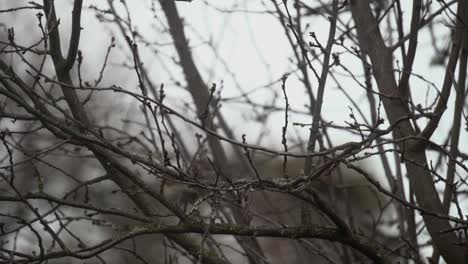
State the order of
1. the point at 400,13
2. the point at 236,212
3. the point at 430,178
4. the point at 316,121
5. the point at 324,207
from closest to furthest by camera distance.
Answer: the point at 324,207 < the point at 316,121 < the point at 430,178 < the point at 400,13 < the point at 236,212

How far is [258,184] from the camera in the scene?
7.75 feet

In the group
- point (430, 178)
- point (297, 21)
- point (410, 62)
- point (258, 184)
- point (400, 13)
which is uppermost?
point (297, 21)

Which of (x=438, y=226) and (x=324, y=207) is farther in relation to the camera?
(x=438, y=226)

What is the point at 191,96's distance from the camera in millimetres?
4863

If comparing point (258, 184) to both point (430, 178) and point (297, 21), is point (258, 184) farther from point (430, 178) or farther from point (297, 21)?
point (297, 21)

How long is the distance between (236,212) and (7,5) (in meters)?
8.67

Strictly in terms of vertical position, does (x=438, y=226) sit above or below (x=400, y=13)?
below

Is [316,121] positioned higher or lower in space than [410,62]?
lower

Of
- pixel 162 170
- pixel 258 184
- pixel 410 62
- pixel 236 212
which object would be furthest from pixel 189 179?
pixel 236 212

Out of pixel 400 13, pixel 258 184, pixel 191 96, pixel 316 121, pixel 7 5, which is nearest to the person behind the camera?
pixel 258 184

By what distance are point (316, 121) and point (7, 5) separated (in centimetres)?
962

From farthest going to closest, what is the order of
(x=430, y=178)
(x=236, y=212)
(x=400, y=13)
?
(x=236, y=212), (x=400, y=13), (x=430, y=178)

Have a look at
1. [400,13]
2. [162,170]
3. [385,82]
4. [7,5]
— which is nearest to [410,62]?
[385,82]

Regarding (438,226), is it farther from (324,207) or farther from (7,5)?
(7,5)
